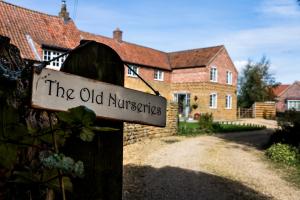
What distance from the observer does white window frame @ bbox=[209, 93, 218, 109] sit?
123ft

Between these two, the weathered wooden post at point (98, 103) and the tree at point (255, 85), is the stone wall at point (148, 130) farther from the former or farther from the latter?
the tree at point (255, 85)

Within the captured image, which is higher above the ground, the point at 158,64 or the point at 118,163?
the point at 158,64

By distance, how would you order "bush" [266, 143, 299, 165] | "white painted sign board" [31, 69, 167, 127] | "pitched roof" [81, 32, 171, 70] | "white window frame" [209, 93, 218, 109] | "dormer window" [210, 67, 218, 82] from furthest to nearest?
"dormer window" [210, 67, 218, 82], "white window frame" [209, 93, 218, 109], "pitched roof" [81, 32, 171, 70], "bush" [266, 143, 299, 165], "white painted sign board" [31, 69, 167, 127]

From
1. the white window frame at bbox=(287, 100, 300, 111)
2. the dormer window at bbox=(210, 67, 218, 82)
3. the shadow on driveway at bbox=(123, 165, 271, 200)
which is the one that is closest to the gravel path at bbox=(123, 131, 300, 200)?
the shadow on driveway at bbox=(123, 165, 271, 200)

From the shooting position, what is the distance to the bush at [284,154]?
12859 mm

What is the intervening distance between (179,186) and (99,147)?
6097 millimetres

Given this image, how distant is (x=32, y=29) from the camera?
26.2 metres

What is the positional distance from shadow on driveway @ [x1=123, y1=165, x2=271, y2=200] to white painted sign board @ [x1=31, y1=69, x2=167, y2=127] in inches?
190

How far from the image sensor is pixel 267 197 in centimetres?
784

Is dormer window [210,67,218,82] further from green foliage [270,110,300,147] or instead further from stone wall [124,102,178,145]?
green foliage [270,110,300,147]

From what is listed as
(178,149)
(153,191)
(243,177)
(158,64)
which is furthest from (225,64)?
(153,191)

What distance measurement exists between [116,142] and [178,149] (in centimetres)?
1188

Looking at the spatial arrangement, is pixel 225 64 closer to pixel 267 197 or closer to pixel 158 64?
pixel 158 64

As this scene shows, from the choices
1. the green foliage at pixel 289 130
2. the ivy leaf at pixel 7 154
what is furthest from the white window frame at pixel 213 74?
the ivy leaf at pixel 7 154
